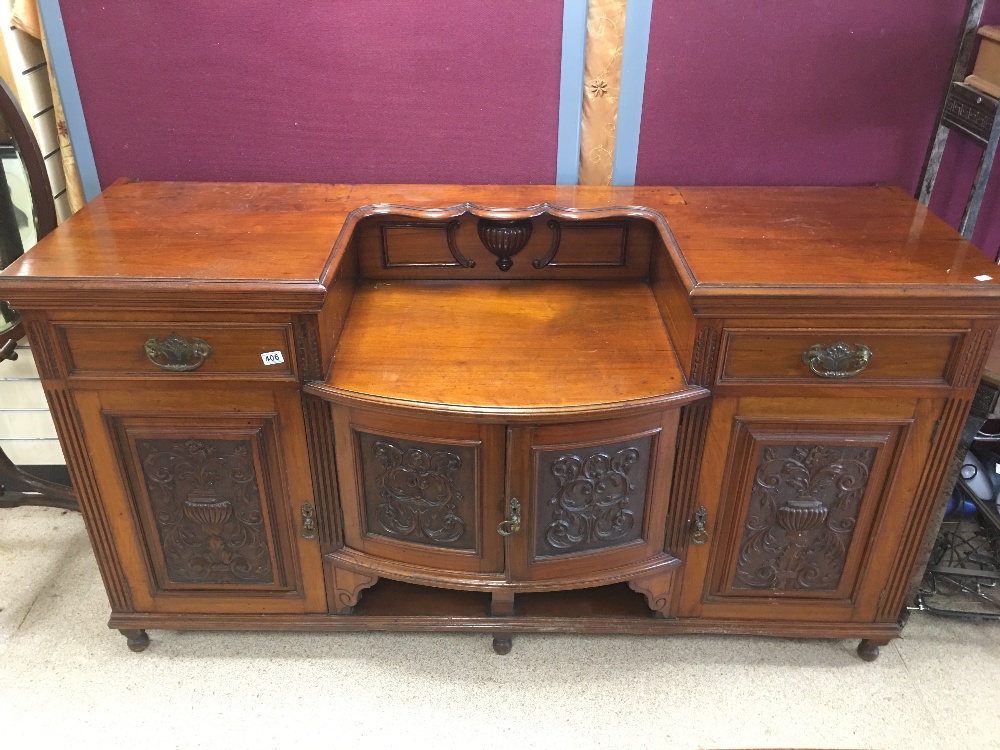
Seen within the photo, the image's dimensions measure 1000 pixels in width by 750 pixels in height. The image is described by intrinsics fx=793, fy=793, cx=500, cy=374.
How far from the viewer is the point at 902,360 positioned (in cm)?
132

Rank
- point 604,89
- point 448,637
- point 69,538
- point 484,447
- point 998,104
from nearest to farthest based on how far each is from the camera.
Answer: point 484,447 < point 998,104 < point 604,89 < point 448,637 < point 69,538

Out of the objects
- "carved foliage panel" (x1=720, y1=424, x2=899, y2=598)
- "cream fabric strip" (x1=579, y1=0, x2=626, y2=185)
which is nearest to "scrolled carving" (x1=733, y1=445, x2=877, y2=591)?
"carved foliage panel" (x1=720, y1=424, x2=899, y2=598)

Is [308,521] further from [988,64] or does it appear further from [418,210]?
[988,64]

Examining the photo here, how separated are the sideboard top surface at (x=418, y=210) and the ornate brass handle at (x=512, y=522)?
1.56 feet

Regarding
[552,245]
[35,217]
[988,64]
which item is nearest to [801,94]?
[988,64]

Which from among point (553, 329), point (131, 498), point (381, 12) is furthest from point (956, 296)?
point (131, 498)

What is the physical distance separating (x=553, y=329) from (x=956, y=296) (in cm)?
66

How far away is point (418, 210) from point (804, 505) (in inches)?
36.0

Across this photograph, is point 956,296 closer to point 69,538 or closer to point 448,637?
point 448,637

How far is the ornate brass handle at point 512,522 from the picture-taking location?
140cm

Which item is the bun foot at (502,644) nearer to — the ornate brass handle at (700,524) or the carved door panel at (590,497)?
the carved door panel at (590,497)

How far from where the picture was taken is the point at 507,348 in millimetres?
1427

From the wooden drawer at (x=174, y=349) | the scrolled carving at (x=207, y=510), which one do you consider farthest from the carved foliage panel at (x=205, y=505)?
the wooden drawer at (x=174, y=349)

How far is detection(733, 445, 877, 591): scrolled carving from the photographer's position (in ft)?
4.68
